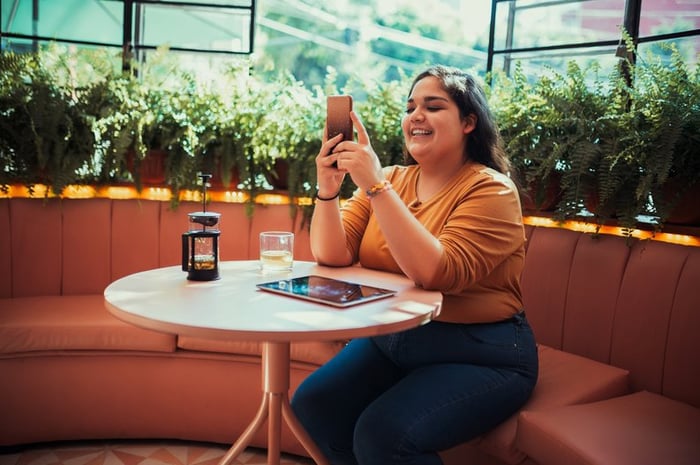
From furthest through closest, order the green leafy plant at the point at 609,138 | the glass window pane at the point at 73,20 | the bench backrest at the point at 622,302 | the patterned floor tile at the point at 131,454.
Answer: the glass window pane at the point at 73,20, the patterned floor tile at the point at 131,454, the green leafy plant at the point at 609,138, the bench backrest at the point at 622,302

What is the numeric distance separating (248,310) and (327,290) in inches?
10.6

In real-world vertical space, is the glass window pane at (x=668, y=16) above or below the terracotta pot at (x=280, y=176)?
above

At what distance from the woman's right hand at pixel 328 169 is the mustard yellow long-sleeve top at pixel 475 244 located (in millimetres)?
223

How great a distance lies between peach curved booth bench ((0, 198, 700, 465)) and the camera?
179cm

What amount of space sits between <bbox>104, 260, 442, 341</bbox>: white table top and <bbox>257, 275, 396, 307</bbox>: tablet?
0.02 meters

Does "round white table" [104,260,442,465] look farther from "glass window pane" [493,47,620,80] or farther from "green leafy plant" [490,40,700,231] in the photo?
"glass window pane" [493,47,620,80]

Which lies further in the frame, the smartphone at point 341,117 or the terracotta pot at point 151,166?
the terracotta pot at point 151,166

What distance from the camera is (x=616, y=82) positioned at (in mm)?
2428

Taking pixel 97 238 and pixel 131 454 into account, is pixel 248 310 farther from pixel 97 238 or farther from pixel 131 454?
pixel 97 238

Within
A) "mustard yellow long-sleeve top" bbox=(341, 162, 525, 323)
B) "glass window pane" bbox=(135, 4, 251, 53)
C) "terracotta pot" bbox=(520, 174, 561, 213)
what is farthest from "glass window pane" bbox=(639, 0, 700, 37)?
"glass window pane" bbox=(135, 4, 251, 53)

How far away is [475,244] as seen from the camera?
1671 millimetres

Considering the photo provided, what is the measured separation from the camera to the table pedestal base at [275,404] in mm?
A: 1642

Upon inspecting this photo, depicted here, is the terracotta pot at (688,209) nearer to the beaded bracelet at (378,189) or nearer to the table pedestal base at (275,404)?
the beaded bracelet at (378,189)

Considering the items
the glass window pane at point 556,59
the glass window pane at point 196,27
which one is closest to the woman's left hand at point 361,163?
the glass window pane at point 556,59
